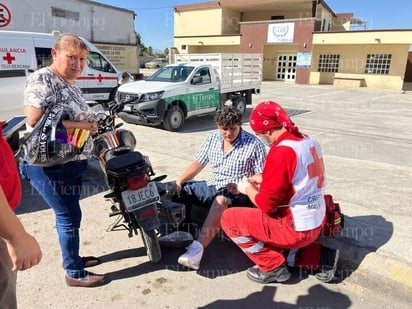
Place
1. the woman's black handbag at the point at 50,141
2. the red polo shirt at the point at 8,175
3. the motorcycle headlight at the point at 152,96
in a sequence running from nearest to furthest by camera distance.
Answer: the red polo shirt at the point at 8,175, the woman's black handbag at the point at 50,141, the motorcycle headlight at the point at 152,96

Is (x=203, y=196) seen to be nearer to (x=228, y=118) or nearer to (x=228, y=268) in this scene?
(x=228, y=268)

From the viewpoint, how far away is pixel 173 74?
9.06m

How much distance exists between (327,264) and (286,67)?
27.8 m

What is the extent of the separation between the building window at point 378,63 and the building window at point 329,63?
86.9 inches

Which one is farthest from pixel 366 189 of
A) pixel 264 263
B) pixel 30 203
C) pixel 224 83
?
pixel 224 83

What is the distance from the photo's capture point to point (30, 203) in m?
4.07

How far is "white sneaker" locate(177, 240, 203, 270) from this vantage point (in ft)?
9.14

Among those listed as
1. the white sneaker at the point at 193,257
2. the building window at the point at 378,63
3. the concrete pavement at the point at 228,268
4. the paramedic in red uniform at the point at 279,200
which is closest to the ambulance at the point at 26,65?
the concrete pavement at the point at 228,268

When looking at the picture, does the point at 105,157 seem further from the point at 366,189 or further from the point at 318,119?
the point at 318,119

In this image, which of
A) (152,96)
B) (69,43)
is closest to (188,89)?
(152,96)

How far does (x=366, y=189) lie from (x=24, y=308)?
13.2ft

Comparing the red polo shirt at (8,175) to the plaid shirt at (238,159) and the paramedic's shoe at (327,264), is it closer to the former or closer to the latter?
the plaid shirt at (238,159)

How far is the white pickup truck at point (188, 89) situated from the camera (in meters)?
7.96

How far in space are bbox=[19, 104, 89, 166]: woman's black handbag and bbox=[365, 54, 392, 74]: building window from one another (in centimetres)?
2635
